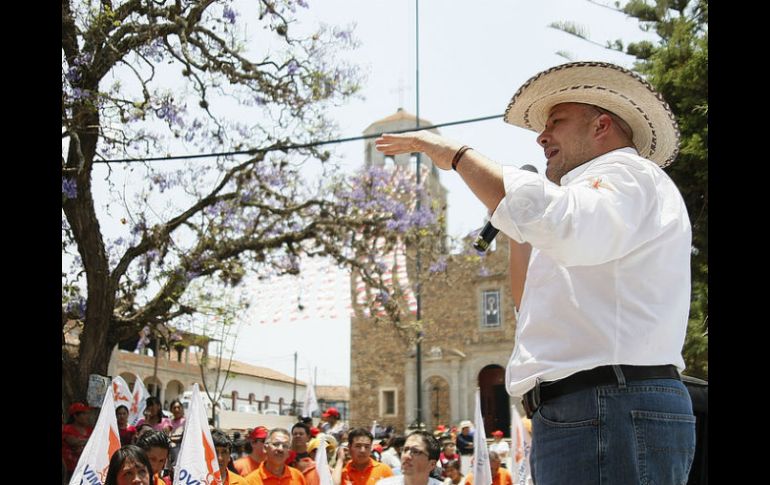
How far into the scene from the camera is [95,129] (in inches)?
378

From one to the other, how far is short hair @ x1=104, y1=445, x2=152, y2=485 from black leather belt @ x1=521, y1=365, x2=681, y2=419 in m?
4.01

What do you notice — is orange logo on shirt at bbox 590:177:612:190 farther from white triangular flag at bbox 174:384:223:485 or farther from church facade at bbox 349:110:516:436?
church facade at bbox 349:110:516:436

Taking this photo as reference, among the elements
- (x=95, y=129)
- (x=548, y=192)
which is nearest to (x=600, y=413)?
(x=548, y=192)

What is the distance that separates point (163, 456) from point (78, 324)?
555cm

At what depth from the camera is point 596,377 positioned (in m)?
1.77

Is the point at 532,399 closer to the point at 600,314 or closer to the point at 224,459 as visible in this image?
the point at 600,314

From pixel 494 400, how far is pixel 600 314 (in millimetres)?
32544

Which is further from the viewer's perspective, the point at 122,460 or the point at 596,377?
the point at 122,460

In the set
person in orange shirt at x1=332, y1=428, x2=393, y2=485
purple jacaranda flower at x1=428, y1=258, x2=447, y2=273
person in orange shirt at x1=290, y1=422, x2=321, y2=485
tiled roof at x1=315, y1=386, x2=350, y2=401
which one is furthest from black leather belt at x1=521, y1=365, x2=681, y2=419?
tiled roof at x1=315, y1=386, x2=350, y2=401

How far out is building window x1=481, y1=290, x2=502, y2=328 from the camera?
112 feet

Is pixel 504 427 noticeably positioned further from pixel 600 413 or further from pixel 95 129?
pixel 600 413

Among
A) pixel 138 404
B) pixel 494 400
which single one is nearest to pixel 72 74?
pixel 138 404

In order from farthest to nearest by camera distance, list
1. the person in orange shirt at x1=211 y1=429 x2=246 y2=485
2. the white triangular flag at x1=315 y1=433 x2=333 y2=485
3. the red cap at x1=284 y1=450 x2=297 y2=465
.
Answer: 1. the red cap at x1=284 y1=450 x2=297 y2=465
2. the white triangular flag at x1=315 y1=433 x2=333 y2=485
3. the person in orange shirt at x1=211 y1=429 x2=246 y2=485

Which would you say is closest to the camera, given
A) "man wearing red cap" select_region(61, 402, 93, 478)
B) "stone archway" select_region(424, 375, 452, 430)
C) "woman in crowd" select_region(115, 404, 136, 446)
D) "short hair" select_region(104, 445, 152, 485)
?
"short hair" select_region(104, 445, 152, 485)
